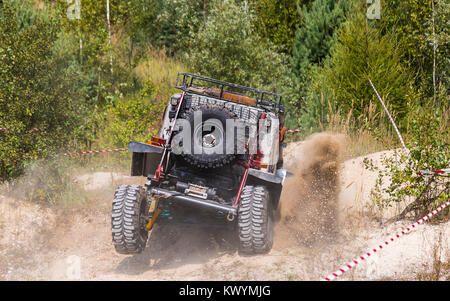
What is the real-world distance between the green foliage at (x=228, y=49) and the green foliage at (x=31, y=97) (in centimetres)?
474

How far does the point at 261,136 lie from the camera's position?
27.8 ft

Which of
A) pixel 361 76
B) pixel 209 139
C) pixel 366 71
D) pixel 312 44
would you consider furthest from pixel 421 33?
pixel 209 139

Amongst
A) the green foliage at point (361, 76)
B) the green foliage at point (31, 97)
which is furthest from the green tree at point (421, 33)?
the green foliage at point (31, 97)

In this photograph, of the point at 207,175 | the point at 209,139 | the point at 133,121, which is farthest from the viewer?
the point at 133,121

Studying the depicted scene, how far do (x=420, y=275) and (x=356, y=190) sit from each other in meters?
Answer: 3.87

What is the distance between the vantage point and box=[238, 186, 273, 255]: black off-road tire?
7.38 metres

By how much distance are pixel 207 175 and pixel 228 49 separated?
859 cm

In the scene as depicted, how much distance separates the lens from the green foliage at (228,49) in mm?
15711

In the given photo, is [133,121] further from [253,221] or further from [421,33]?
[421,33]

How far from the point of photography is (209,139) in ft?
25.1

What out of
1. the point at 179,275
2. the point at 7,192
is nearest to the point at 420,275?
the point at 179,275

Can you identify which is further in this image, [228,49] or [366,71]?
[228,49]

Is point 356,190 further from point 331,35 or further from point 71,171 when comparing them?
point 331,35

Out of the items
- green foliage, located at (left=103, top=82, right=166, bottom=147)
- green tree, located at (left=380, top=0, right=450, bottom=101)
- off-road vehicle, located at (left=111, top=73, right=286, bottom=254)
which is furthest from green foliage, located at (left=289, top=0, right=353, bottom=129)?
off-road vehicle, located at (left=111, top=73, right=286, bottom=254)
